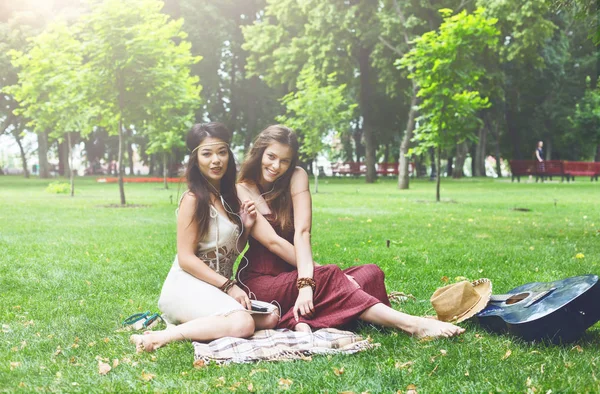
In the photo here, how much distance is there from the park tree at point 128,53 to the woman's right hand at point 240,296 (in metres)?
11.5

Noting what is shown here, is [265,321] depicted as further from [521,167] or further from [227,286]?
[521,167]

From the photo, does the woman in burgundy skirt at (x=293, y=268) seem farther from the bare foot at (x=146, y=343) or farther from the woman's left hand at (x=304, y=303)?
the bare foot at (x=146, y=343)

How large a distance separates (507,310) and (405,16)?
23.0m

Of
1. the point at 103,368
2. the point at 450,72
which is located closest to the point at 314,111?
the point at 450,72

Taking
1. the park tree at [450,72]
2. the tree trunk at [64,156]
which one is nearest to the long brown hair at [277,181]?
the park tree at [450,72]

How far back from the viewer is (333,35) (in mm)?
27172

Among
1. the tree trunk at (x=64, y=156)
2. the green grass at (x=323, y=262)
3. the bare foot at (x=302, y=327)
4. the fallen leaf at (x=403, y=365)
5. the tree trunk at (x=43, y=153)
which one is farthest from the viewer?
the tree trunk at (x=64, y=156)

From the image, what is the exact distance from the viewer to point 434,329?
13.9 ft

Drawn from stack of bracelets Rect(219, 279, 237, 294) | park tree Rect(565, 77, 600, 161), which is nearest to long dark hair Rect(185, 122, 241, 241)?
stack of bracelets Rect(219, 279, 237, 294)

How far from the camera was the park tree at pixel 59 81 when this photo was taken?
1617 cm

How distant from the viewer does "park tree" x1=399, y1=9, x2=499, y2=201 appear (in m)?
15.8

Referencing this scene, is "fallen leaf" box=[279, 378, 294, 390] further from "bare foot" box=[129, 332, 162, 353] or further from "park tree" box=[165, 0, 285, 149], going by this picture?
"park tree" box=[165, 0, 285, 149]

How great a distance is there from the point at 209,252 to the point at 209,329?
2.14ft

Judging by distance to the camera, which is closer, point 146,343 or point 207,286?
point 146,343
